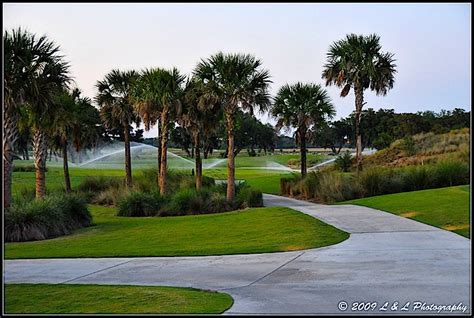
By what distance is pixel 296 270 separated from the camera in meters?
9.98

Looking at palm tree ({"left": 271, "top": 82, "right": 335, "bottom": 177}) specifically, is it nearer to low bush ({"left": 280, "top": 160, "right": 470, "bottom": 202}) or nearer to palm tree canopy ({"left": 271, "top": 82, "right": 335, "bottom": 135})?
palm tree canopy ({"left": 271, "top": 82, "right": 335, "bottom": 135})

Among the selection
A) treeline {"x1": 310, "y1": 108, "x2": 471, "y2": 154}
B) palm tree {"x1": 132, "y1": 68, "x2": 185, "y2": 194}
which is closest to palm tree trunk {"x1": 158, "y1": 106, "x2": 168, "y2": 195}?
palm tree {"x1": 132, "y1": 68, "x2": 185, "y2": 194}

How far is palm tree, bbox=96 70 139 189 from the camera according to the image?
32.8 metres

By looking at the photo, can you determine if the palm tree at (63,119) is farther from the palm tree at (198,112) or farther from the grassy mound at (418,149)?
the grassy mound at (418,149)

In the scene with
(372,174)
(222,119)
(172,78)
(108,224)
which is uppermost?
(172,78)

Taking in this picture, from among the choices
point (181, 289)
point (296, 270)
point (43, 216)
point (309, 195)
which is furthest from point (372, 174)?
point (181, 289)

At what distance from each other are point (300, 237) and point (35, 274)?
6.81 metres

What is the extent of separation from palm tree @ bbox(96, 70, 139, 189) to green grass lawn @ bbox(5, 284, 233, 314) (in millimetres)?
24056

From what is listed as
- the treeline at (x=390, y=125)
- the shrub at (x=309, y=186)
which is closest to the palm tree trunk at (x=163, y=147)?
the shrub at (x=309, y=186)

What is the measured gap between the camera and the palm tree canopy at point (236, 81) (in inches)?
1033

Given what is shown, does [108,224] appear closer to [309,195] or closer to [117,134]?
[309,195]

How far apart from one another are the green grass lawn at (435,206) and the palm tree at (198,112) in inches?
350

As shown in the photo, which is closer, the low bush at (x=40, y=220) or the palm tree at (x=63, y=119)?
the low bush at (x=40, y=220)

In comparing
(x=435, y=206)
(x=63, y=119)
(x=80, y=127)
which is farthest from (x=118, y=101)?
(x=435, y=206)
